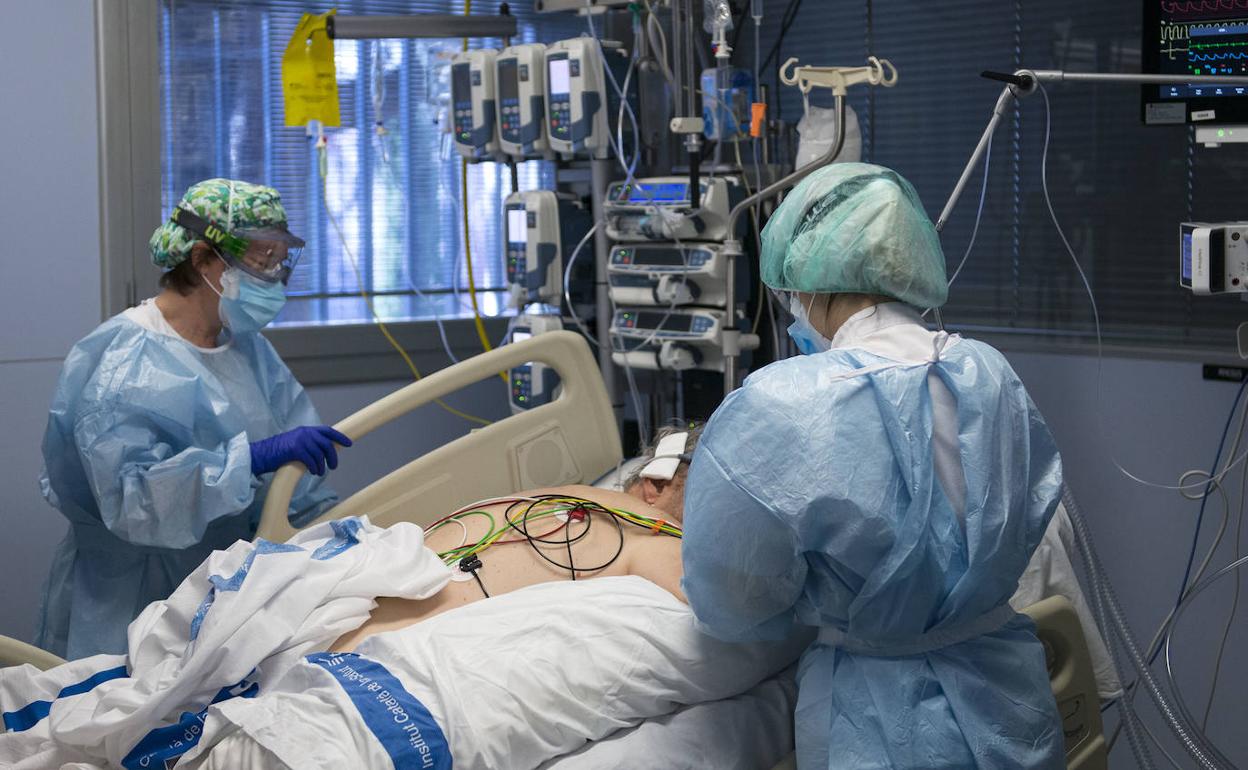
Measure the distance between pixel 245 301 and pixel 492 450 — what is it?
1.90ft

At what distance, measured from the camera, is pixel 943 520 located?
5.29 ft

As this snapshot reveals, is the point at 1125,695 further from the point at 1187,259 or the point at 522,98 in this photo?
the point at 522,98

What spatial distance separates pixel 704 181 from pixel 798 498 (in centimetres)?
181

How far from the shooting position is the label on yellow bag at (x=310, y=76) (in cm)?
384

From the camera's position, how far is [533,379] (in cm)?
365

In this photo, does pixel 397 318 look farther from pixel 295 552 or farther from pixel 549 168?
pixel 295 552

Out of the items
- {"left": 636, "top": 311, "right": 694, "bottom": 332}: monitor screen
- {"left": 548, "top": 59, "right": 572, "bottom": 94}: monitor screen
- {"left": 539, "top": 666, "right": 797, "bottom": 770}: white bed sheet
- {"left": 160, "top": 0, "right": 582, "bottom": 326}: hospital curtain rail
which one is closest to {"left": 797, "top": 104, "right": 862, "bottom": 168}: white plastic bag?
{"left": 636, "top": 311, "right": 694, "bottom": 332}: monitor screen

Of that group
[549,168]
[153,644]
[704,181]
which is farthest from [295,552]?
[549,168]

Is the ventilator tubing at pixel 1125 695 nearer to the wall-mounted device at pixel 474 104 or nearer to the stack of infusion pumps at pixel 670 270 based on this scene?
the stack of infusion pumps at pixel 670 270

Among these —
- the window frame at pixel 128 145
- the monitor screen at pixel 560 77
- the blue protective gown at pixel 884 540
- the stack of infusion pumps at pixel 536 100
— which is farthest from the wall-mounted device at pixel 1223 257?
the window frame at pixel 128 145

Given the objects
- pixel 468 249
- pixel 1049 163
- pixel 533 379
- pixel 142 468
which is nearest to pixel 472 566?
pixel 142 468

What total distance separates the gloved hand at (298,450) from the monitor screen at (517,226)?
127 cm

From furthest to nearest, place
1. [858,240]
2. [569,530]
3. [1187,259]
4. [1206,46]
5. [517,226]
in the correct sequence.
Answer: [517,226], [1206,46], [1187,259], [569,530], [858,240]

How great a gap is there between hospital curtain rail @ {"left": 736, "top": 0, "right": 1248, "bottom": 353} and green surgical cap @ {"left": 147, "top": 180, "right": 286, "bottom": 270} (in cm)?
182
